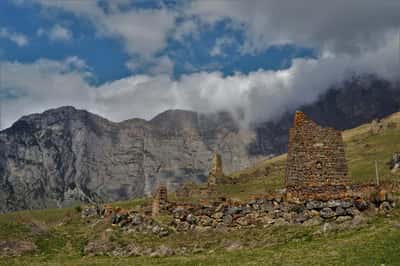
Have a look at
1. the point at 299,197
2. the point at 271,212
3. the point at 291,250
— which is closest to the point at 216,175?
the point at 299,197

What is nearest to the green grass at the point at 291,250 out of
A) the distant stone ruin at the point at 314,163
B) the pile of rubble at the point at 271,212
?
the pile of rubble at the point at 271,212

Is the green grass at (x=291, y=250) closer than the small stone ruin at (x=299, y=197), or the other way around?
the green grass at (x=291, y=250)

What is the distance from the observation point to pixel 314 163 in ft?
97.1

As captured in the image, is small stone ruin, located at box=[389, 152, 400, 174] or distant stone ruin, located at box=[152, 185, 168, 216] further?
small stone ruin, located at box=[389, 152, 400, 174]

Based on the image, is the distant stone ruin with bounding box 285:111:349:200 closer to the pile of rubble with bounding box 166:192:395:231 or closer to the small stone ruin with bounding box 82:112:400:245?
the small stone ruin with bounding box 82:112:400:245

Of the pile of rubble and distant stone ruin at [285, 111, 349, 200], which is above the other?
distant stone ruin at [285, 111, 349, 200]

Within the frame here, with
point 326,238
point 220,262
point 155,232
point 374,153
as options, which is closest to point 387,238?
point 326,238

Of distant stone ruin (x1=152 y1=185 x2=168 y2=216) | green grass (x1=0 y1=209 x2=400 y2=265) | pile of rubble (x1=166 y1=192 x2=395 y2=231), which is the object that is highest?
distant stone ruin (x1=152 y1=185 x2=168 y2=216)

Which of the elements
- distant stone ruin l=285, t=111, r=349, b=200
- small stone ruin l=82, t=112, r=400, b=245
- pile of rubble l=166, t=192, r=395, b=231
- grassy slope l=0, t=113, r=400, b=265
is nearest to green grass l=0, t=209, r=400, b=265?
grassy slope l=0, t=113, r=400, b=265

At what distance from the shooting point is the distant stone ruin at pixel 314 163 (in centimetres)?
2947

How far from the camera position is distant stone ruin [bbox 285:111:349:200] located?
29.5m

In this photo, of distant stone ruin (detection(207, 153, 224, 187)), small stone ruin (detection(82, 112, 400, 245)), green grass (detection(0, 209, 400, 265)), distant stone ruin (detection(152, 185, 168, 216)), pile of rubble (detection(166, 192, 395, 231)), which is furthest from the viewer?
distant stone ruin (detection(207, 153, 224, 187))

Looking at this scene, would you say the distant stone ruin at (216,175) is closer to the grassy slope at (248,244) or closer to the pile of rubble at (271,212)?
the grassy slope at (248,244)

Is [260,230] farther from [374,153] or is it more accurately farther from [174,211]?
[374,153]
